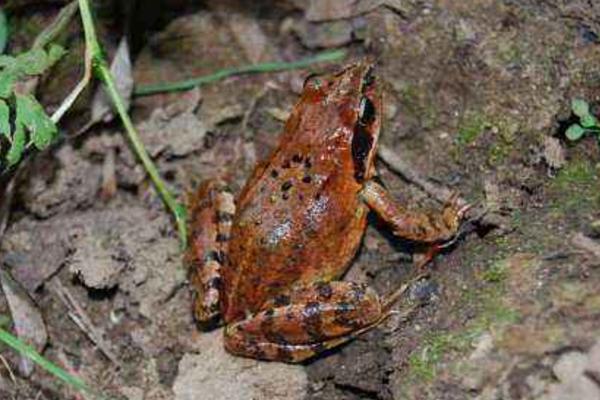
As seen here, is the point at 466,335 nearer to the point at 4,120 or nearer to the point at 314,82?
the point at 314,82

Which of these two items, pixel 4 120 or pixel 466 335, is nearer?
pixel 466 335

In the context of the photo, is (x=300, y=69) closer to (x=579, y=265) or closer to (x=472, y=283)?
(x=472, y=283)

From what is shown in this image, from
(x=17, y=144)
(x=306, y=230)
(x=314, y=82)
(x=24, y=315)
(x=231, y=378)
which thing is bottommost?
(x=231, y=378)

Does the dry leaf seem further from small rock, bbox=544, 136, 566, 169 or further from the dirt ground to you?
small rock, bbox=544, 136, 566, 169

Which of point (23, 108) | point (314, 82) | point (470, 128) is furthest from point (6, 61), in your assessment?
point (470, 128)

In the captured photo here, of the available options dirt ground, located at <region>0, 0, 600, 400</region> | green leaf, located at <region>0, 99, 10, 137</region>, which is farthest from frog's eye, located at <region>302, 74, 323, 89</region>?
green leaf, located at <region>0, 99, 10, 137</region>

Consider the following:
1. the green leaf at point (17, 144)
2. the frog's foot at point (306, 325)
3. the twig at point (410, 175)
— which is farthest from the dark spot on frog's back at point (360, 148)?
the green leaf at point (17, 144)

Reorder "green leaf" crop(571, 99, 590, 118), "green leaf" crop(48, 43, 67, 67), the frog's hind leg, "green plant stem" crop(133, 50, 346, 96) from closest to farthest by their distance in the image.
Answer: "green leaf" crop(48, 43, 67, 67) → "green leaf" crop(571, 99, 590, 118) → the frog's hind leg → "green plant stem" crop(133, 50, 346, 96)

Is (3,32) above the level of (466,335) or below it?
above
